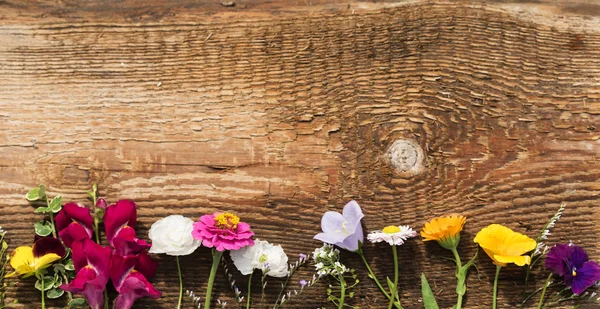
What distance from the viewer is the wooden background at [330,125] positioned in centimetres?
115

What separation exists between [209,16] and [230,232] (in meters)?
0.45

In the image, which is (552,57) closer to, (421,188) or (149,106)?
(421,188)

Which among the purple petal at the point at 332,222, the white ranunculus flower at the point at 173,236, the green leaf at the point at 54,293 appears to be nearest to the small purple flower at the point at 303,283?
the purple petal at the point at 332,222

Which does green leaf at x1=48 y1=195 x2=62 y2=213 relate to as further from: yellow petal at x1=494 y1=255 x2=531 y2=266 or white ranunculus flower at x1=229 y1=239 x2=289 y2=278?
yellow petal at x1=494 y1=255 x2=531 y2=266

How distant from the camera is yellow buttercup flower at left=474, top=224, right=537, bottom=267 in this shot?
43.3 inches

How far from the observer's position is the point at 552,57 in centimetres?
120

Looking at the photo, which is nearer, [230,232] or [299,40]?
[230,232]

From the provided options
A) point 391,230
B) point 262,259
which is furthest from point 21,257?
point 391,230

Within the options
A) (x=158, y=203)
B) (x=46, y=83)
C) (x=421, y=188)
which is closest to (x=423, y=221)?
(x=421, y=188)

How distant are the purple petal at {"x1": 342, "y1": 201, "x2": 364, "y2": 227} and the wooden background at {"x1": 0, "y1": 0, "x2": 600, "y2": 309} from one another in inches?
1.1

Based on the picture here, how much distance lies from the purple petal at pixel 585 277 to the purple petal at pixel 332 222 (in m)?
0.44

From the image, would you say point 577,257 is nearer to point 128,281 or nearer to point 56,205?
point 128,281

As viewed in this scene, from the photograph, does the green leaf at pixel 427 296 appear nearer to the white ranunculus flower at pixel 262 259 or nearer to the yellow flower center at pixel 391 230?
the yellow flower center at pixel 391 230

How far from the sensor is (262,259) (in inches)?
44.2
